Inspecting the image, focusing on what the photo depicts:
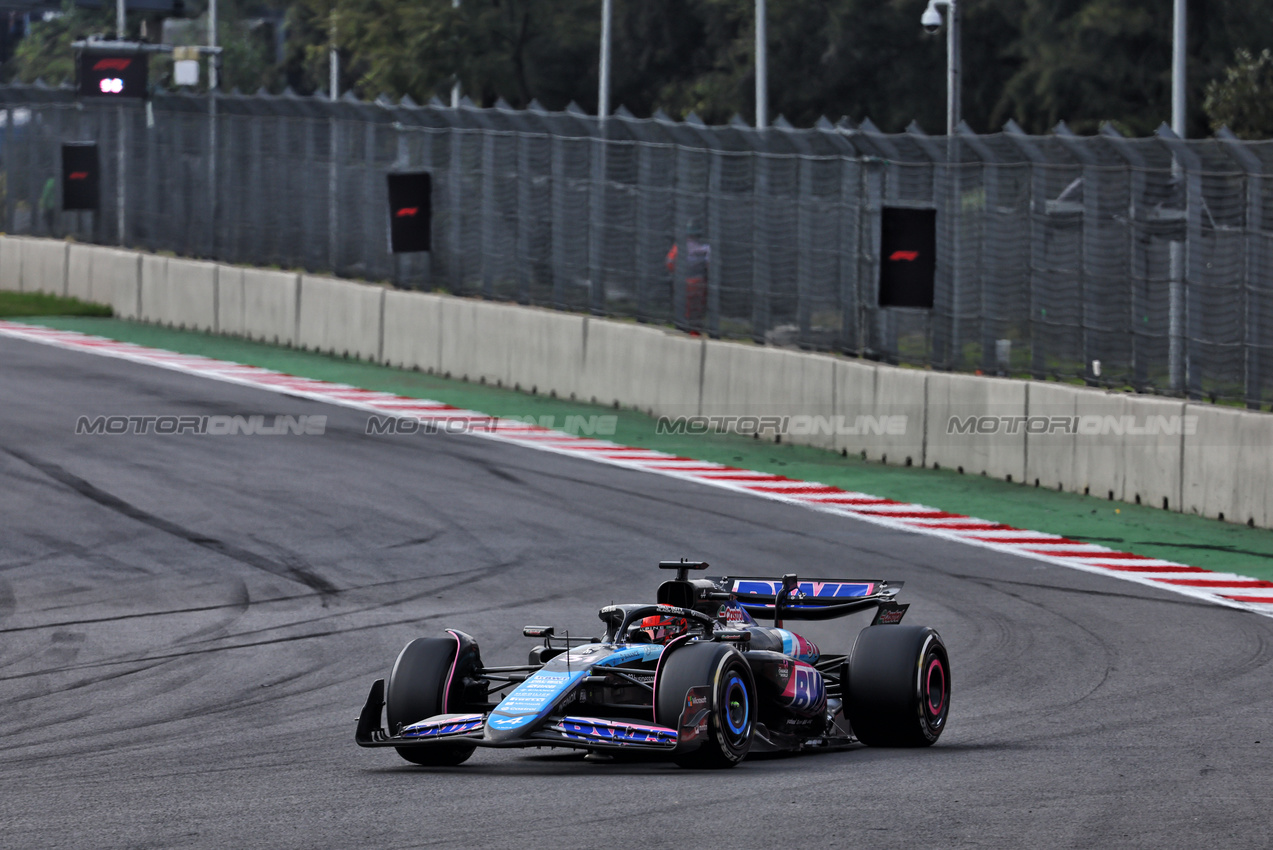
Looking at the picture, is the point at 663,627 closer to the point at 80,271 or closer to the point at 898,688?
the point at 898,688

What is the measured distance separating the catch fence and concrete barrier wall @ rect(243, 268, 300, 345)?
25.5 inches

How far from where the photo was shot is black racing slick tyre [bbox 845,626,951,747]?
930 cm

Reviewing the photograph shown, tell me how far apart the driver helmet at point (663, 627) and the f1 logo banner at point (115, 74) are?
24491 millimetres

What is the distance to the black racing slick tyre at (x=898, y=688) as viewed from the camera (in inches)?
366

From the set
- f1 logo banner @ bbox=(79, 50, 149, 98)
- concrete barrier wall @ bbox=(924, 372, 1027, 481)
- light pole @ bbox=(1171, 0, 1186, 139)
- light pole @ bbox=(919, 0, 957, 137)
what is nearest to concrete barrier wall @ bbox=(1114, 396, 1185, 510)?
concrete barrier wall @ bbox=(924, 372, 1027, 481)

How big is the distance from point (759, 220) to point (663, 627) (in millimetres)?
12991

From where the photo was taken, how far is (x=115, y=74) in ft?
104

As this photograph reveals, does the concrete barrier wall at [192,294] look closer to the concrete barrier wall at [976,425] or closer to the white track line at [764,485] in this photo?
the white track line at [764,485]

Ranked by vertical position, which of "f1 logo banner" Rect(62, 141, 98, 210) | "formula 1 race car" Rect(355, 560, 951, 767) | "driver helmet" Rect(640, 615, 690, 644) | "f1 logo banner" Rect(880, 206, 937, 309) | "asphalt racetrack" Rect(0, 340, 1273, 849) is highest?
"f1 logo banner" Rect(62, 141, 98, 210)

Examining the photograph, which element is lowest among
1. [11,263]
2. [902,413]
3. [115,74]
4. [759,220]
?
[902,413]

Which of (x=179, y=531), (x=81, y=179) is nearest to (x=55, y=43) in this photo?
(x=81, y=179)

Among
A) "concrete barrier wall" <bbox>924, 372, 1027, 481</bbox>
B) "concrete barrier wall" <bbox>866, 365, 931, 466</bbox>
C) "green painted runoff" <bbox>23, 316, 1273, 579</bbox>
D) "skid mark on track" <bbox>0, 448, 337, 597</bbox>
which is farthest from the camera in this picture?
"concrete barrier wall" <bbox>866, 365, 931, 466</bbox>

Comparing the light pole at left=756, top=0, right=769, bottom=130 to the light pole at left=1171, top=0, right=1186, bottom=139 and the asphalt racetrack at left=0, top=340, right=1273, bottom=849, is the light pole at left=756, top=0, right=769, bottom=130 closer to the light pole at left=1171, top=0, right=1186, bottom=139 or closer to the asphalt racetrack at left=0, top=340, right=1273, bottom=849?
the light pole at left=1171, top=0, right=1186, bottom=139

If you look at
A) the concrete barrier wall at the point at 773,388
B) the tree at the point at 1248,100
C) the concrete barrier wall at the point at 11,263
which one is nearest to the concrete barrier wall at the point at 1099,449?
the concrete barrier wall at the point at 773,388
